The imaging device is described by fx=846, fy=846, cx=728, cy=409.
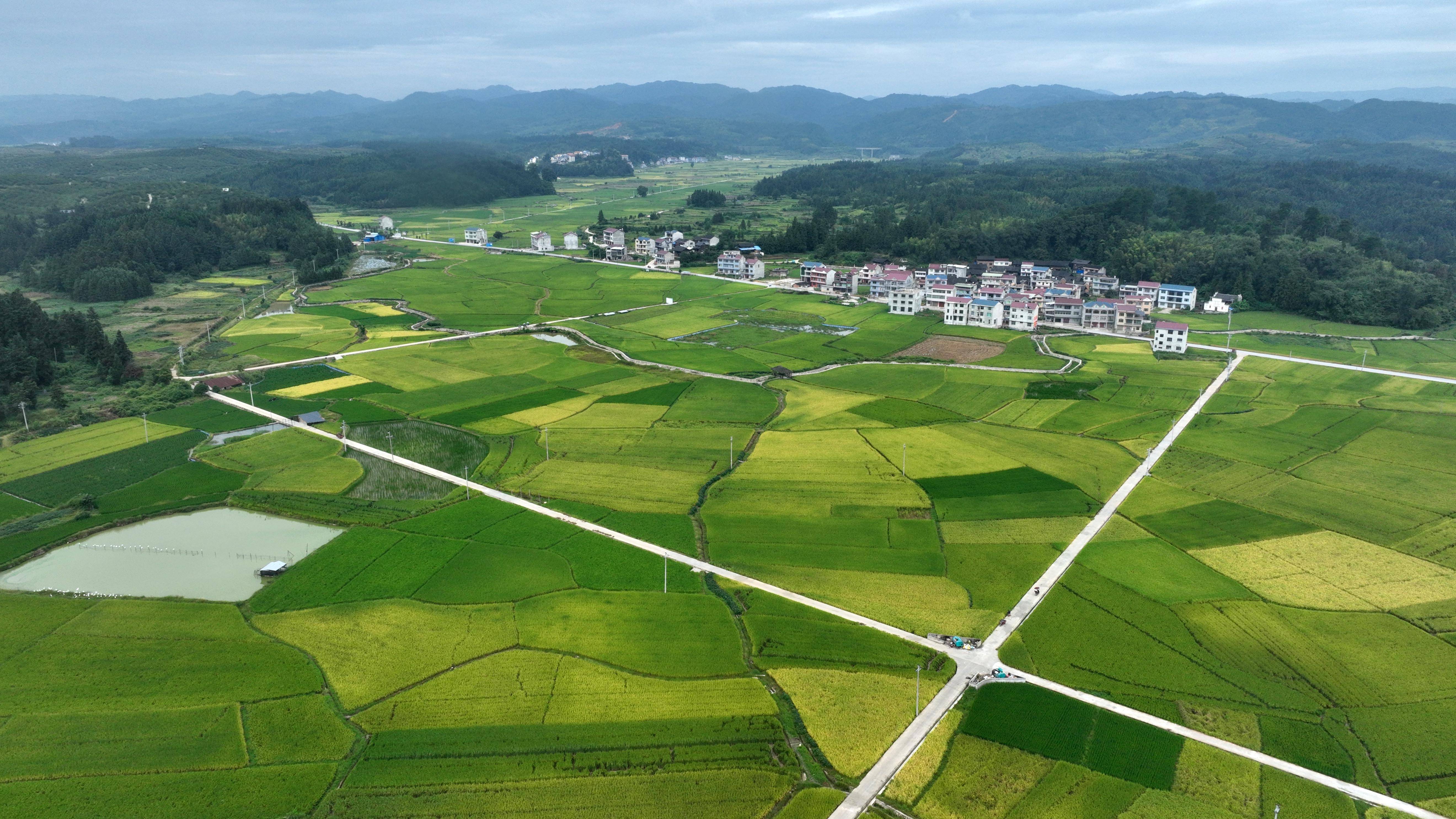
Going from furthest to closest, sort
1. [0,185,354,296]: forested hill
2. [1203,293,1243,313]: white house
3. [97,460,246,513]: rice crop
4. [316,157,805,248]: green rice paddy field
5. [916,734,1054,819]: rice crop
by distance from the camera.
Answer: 1. [316,157,805,248]: green rice paddy field
2. [0,185,354,296]: forested hill
3. [1203,293,1243,313]: white house
4. [97,460,246,513]: rice crop
5. [916,734,1054,819]: rice crop

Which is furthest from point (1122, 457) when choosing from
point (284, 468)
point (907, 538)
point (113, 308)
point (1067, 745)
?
point (113, 308)

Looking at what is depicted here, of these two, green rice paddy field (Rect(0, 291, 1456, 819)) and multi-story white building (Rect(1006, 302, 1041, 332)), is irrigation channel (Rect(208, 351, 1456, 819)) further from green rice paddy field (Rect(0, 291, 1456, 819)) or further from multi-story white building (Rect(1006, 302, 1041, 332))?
multi-story white building (Rect(1006, 302, 1041, 332))

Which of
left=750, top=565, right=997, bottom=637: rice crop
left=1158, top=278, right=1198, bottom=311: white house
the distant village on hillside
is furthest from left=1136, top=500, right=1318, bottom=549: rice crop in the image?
left=1158, top=278, right=1198, bottom=311: white house

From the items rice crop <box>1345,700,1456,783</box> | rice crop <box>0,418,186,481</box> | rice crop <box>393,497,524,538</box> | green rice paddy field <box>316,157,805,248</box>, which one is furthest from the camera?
green rice paddy field <box>316,157,805,248</box>

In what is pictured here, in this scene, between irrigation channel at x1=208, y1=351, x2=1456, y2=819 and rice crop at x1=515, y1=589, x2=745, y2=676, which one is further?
rice crop at x1=515, y1=589, x2=745, y2=676

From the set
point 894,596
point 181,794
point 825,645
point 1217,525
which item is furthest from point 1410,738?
point 181,794

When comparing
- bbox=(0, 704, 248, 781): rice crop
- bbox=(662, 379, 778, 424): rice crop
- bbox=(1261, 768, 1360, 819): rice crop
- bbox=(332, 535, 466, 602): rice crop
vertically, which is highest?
bbox=(662, 379, 778, 424): rice crop

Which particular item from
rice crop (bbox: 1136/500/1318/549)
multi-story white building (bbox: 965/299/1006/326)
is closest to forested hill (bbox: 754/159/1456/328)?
multi-story white building (bbox: 965/299/1006/326)

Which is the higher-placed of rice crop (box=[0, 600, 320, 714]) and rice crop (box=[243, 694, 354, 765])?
rice crop (box=[0, 600, 320, 714])

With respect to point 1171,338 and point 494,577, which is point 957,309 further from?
point 494,577
